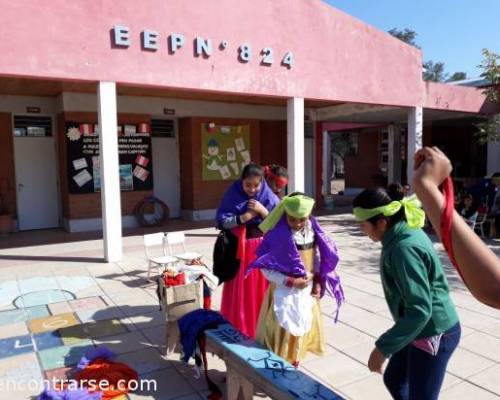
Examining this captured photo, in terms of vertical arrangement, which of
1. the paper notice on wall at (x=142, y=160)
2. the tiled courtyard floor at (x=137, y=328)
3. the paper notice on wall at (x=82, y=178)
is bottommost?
the tiled courtyard floor at (x=137, y=328)

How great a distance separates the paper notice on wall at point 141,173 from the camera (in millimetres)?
10617

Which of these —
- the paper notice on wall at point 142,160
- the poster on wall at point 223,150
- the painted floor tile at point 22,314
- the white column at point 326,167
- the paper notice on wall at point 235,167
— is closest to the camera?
the painted floor tile at point 22,314

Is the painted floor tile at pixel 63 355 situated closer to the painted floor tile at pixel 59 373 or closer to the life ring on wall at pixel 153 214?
the painted floor tile at pixel 59 373

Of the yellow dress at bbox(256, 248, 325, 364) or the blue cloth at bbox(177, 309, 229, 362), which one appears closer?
the yellow dress at bbox(256, 248, 325, 364)

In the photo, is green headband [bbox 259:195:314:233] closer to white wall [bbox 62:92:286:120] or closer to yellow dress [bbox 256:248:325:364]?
yellow dress [bbox 256:248:325:364]

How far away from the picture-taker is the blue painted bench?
2.36 metres

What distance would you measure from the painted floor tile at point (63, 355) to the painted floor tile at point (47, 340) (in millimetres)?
89

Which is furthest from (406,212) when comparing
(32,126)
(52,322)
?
(32,126)

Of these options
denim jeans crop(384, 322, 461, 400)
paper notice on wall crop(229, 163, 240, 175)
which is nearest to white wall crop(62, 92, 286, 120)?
paper notice on wall crop(229, 163, 240, 175)

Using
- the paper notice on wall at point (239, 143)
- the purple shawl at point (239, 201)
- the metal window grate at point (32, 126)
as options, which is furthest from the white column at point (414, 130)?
the metal window grate at point (32, 126)

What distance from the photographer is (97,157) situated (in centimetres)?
993

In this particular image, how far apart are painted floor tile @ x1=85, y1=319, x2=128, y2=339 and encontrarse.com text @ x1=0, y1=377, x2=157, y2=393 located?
0.84 meters

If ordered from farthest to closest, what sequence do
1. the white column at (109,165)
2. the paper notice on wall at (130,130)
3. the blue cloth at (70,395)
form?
the paper notice on wall at (130,130) < the white column at (109,165) < the blue cloth at (70,395)

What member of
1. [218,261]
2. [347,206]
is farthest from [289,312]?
[347,206]
